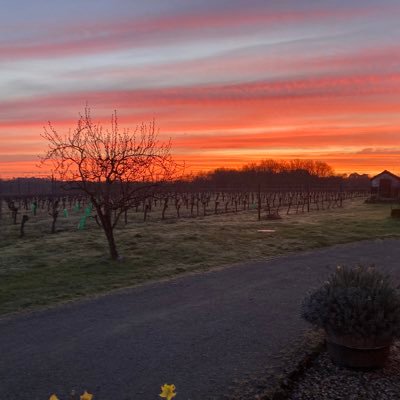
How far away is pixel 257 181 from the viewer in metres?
99.4

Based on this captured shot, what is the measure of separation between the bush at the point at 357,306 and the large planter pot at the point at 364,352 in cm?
7

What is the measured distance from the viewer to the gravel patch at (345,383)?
4578mm

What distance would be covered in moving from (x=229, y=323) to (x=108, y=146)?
319 inches

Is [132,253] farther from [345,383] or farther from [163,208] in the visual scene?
[163,208]

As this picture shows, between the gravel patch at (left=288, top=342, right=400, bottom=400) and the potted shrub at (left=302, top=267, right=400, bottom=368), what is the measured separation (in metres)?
0.11

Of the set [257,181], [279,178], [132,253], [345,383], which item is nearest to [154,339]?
[345,383]

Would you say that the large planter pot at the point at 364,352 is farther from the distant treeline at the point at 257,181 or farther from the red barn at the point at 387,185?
the red barn at the point at 387,185

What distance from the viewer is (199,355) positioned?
5.52 metres

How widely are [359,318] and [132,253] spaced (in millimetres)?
9329

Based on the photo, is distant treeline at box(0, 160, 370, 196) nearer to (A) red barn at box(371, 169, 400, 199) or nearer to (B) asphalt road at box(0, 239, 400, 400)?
(A) red barn at box(371, 169, 400, 199)

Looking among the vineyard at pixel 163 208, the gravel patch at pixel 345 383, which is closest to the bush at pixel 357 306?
the gravel patch at pixel 345 383

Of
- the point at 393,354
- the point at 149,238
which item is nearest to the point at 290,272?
the point at 393,354

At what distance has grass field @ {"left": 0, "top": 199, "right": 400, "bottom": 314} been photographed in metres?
9.75

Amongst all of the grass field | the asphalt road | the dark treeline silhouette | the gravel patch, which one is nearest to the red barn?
the dark treeline silhouette
